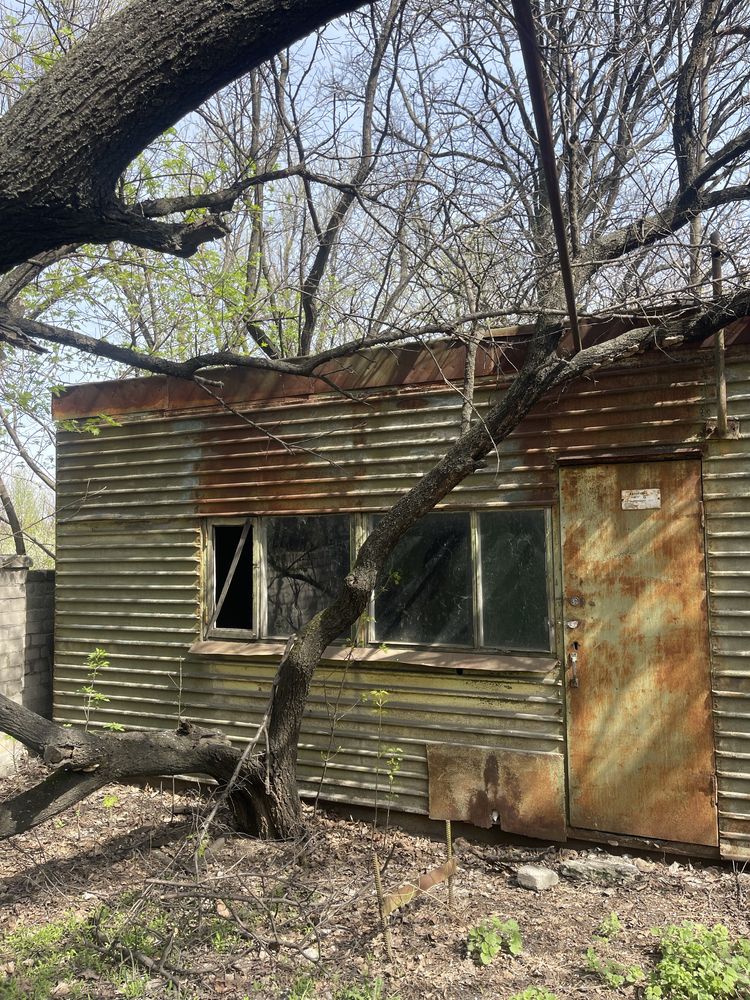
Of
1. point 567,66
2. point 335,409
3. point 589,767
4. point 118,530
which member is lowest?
point 589,767

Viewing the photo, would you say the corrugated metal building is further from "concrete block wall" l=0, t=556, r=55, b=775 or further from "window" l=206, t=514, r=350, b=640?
"concrete block wall" l=0, t=556, r=55, b=775

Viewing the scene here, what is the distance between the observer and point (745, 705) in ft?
14.8

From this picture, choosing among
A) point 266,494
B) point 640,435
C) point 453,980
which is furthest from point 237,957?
point 640,435

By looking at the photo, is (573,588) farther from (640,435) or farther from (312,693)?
(312,693)

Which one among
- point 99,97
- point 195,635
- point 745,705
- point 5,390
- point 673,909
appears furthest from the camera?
point 5,390

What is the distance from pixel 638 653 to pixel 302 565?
2727 mm

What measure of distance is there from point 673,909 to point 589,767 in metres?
0.94

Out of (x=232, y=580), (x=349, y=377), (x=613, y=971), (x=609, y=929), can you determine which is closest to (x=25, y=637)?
(x=232, y=580)

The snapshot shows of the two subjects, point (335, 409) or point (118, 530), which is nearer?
point (335, 409)

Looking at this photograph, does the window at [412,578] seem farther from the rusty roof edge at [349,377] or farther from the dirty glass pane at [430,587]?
the rusty roof edge at [349,377]

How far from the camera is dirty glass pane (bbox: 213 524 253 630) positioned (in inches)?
263

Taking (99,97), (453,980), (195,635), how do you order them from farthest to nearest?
(195,635), (453,980), (99,97)

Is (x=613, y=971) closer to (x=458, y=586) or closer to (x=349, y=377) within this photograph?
(x=458, y=586)

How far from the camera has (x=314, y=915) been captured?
4.20 metres
